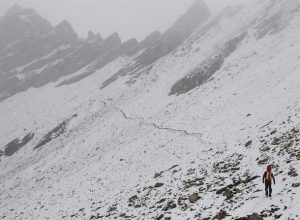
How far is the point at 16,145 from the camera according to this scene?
66312mm

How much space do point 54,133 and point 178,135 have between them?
29482 millimetres

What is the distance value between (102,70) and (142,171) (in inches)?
2467

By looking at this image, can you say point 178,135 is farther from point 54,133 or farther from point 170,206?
point 54,133

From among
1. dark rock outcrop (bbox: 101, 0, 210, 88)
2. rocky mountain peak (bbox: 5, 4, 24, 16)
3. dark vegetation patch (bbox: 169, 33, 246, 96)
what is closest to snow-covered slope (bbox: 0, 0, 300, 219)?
dark vegetation patch (bbox: 169, 33, 246, 96)

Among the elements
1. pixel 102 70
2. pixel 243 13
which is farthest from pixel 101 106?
pixel 243 13

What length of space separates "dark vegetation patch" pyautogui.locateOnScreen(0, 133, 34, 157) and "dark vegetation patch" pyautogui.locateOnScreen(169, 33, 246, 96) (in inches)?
1045

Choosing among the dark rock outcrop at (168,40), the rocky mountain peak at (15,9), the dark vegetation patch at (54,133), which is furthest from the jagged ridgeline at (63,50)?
the dark vegetation patch at (54,133)

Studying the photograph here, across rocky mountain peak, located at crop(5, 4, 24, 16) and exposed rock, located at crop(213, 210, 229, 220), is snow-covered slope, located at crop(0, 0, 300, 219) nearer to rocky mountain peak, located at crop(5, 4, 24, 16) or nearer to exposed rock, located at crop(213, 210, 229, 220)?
exposed rock, located at crop(213, 210, 229, 220)

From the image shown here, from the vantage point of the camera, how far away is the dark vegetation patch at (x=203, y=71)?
57.9m

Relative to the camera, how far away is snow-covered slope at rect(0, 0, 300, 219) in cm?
2325

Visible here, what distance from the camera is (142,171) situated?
34.8 m

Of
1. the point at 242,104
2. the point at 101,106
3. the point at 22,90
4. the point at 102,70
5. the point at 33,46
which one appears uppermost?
the point at 33,46

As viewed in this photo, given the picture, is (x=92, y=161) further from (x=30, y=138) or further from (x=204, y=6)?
(x=204, y=6)

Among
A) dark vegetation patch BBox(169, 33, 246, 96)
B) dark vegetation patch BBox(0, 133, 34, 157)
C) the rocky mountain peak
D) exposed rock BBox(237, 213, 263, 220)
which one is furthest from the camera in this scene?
the rocky mountain peak
